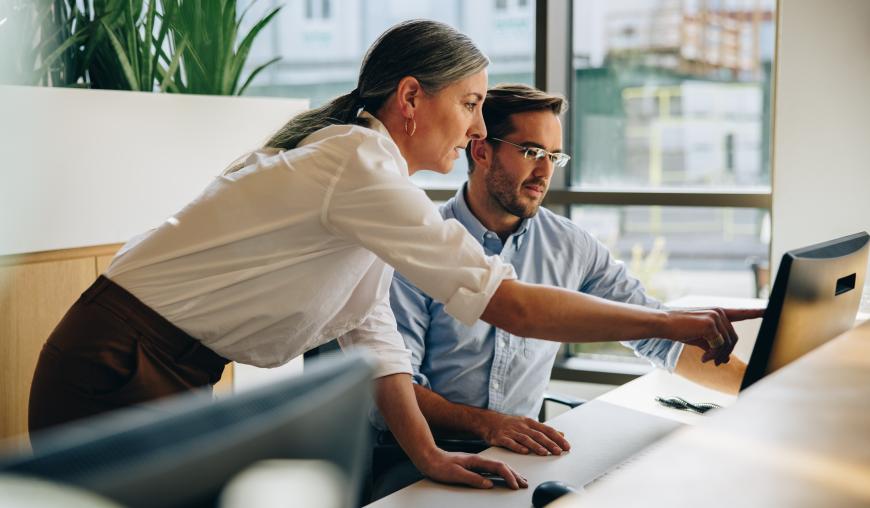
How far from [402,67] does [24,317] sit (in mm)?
1471

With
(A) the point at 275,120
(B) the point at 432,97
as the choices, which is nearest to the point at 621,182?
(A) the point at 275,120

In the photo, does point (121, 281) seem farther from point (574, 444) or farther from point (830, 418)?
point (830, 418)

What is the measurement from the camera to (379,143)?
56.2 inches

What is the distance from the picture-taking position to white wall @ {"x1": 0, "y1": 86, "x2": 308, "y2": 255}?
244 cm

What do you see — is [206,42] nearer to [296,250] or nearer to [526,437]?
[296,250]

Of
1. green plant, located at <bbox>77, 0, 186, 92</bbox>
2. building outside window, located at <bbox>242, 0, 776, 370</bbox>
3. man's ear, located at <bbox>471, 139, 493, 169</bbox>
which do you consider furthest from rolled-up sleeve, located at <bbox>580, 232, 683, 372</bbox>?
green plant, located at <bbox>77, 0, 186, 92</bbox>

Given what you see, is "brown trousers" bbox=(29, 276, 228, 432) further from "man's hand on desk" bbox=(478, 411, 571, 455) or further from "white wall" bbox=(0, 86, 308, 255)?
"white wall" bbox=(0, 86, 308, 255)

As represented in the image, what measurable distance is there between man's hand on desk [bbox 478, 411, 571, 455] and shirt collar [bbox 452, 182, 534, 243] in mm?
622

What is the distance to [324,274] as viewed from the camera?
59.6 inches

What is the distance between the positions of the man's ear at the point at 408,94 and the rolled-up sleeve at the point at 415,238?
0.90 ft

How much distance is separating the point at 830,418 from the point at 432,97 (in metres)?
1.06

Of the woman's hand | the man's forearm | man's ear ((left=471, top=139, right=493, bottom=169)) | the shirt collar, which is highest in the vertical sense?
man's ear ((left=471, top=139, right=493, bottom=169))

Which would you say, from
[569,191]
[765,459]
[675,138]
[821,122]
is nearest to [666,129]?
[675,138]

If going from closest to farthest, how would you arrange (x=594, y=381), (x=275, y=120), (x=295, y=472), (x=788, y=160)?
1. (x=295, y=472)
2. (x=788, y=160)
3. (x=275, y=120)
4. (x=594, y=381)
